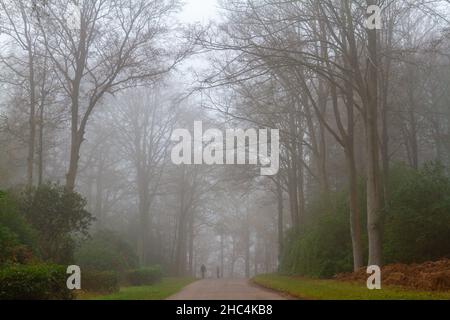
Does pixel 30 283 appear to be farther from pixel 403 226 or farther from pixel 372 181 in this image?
pixel 403 226

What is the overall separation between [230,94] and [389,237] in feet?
38.3

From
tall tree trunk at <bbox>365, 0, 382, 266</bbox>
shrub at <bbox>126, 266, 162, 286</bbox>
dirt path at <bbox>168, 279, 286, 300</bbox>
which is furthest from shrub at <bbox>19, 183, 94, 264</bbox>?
tall tree trunk at <bbox>365, 0, 382, 266</bbox>

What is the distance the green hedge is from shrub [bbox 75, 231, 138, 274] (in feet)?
37.7

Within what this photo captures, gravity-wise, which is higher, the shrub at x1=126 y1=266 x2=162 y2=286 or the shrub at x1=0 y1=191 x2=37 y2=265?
the shrub at x1=0 y1=191 x2=37 y2=265

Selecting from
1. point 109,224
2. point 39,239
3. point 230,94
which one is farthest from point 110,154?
point 39,239

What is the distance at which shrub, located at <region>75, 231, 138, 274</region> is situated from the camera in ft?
80.9

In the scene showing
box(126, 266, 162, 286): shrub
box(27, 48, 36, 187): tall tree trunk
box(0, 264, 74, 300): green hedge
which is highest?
box(27, 48, 36, 187): tall tree trunk

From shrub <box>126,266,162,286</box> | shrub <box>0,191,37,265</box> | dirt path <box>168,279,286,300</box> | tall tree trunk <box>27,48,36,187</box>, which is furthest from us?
shrub <box>126,266,162,286</box>

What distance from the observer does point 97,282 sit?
1852cm

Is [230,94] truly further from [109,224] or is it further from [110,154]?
[109,224]

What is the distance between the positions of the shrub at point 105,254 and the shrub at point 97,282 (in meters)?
4.40

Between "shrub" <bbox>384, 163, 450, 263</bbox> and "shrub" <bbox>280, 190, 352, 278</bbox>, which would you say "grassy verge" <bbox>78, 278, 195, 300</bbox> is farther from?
"shrub" <bbox>384, 163, 450, 263</bbox>

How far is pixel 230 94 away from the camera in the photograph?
27.8m

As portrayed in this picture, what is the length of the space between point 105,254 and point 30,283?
15.2 meters
